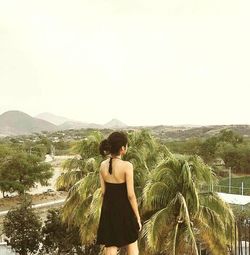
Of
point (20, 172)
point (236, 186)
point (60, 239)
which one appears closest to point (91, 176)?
point (60, 239)

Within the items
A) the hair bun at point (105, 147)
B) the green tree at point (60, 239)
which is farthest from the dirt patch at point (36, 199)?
the hair bun at point (105, 147)

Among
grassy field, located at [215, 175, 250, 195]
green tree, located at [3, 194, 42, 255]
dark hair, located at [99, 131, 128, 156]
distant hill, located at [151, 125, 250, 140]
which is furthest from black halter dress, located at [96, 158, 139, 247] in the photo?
distant hill, located at [151, 125, 250, 140]

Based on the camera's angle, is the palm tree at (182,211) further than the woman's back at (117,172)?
Yes

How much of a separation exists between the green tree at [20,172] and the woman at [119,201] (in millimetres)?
37467

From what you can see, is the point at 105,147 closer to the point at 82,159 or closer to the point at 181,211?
the point at 181,211

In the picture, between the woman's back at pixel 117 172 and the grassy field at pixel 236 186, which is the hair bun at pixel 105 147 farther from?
the grassy field at pixel 236 186

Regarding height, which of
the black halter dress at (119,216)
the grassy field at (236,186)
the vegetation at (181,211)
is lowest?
the grassy field at (236,186)

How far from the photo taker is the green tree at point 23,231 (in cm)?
1563

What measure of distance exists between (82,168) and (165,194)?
14.1ft

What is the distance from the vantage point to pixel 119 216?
3812 mm

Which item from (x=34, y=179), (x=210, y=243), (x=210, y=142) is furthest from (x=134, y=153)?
(x=210, y=142)

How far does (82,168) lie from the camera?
12906 millimetres

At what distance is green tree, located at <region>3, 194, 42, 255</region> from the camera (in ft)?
51.3

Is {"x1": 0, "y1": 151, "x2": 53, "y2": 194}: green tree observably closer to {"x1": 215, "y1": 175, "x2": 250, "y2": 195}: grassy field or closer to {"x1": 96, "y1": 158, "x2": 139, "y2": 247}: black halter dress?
{"x1": 215, "y1": 175, "x2": 250, "y2": 195}: grassy field
